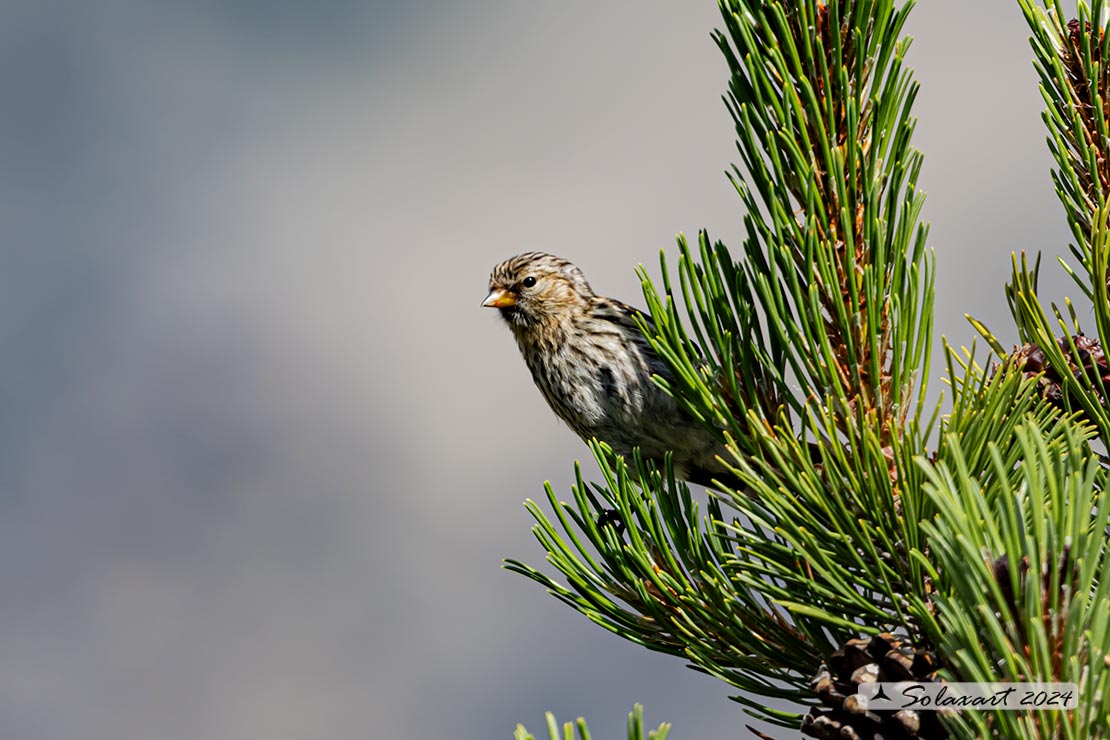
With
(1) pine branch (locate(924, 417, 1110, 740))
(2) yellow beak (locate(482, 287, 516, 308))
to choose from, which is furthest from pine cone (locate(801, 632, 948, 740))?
(2) yellow beak (locate(482, 287, 516, 308))

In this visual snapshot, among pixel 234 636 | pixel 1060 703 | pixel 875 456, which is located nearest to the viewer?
pixel 1060 703

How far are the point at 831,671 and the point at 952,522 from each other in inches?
17.6

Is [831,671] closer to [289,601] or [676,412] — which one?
[676,412]

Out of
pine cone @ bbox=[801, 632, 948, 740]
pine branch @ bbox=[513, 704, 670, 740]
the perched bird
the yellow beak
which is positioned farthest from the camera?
the yellow beak

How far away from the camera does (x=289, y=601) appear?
87.2 meters

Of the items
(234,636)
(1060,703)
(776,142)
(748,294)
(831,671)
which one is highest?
(234,636)

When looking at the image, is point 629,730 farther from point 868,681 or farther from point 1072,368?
point 1072,368

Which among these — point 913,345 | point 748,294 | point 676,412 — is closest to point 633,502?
point 748,294

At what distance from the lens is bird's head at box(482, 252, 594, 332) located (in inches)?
167

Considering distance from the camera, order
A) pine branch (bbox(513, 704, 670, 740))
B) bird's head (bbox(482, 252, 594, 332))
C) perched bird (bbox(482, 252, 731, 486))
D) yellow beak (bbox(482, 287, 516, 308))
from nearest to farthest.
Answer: pine branch (bbox(513, 704, 670, 740))
perched bird (bbox(482, 252, 731, 486))
bird's head (bbox(482, 252, 594, 332))
yellow beak (bbox(482, 287, 516, 308))

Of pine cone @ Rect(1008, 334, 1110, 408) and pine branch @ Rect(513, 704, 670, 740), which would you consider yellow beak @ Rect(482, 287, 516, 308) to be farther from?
pine branch @ Rect(513, 704, 670, 740)

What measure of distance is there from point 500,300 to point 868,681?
3079 millimetres

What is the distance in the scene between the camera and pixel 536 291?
174 inches

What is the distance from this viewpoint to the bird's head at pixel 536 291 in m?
4.25
